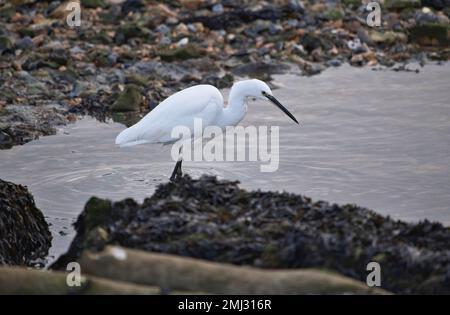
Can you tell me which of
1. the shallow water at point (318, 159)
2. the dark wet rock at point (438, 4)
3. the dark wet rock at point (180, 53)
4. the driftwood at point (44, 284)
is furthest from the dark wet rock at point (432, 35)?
the driftwood at point (44, 284)

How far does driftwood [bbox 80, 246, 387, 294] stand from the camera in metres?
6.11

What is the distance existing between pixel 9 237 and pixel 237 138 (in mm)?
4792

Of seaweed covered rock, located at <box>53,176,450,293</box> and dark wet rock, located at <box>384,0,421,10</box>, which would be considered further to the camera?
dark wet rock, located at <box>384,0,421,10</box>

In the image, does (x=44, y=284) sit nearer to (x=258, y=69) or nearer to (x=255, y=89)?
(x=255, y=89)

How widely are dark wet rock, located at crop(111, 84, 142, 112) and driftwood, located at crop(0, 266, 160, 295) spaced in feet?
25.5

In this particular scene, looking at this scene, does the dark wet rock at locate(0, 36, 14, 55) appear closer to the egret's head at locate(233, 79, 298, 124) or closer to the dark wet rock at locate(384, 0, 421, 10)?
the egret's head at locate(233, 79, 298, 124)

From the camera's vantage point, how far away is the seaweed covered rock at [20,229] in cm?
876

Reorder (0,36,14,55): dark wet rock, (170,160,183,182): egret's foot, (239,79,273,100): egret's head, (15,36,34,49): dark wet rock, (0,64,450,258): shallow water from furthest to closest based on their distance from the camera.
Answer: (15,36,34,49): dark wet rock < (0,36,14,55): dark wet rock < (170,160,183,182): egret's foot < (0,64,450,258): shallow water < (239,79,273,100): egret's head

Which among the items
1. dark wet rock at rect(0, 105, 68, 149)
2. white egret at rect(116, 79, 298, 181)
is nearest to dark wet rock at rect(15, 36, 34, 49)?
dark wet rock at rect(0, 105, 68, 149)

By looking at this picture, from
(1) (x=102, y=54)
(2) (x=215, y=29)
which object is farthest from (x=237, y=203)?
(2) (x=215, y=29)

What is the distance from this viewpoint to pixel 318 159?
11742 mm

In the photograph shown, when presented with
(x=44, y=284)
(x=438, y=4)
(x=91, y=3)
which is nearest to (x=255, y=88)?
(x=44, y=284)

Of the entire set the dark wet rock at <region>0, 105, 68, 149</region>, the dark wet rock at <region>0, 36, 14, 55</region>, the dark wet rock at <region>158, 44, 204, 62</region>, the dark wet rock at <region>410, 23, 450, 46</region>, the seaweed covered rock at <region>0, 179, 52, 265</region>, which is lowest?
the seaweed covered rock at <region>0, 179, 52, 265</region>

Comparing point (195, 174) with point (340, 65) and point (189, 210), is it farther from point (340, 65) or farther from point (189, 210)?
point (340, 65)
